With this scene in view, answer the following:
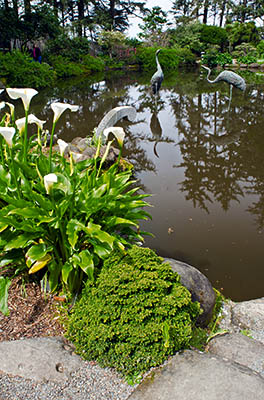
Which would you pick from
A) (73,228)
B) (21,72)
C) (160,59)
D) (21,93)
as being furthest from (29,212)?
(160,59)

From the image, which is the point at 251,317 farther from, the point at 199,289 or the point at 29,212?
the point at 29,212

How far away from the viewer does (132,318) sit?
64.6 inches

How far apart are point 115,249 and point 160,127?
22.8 feet

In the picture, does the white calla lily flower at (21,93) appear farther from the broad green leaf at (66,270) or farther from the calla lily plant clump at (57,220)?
the broad green leaf at (66,270)

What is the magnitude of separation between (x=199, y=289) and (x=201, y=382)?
0.78 meters

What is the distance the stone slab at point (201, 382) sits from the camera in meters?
1.39

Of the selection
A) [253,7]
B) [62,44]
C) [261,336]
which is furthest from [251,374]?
[253,7]

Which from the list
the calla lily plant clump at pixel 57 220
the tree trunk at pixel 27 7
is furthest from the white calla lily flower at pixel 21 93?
the tree trunk at pixel 27 7

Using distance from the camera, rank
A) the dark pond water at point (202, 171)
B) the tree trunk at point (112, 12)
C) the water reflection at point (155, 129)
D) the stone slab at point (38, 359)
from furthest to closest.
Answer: the tree trunk at point (112, 12)
the water reflection at point (155, 129)
the dark pond water at point (202, 171)
the stone slab at point (38, 359)

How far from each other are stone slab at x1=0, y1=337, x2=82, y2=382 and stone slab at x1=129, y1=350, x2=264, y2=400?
0.39m

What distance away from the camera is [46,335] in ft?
6.07

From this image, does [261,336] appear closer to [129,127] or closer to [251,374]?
[251,374]

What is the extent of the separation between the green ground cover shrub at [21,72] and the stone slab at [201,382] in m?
14.1

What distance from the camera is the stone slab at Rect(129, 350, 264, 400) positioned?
1.39 meters
